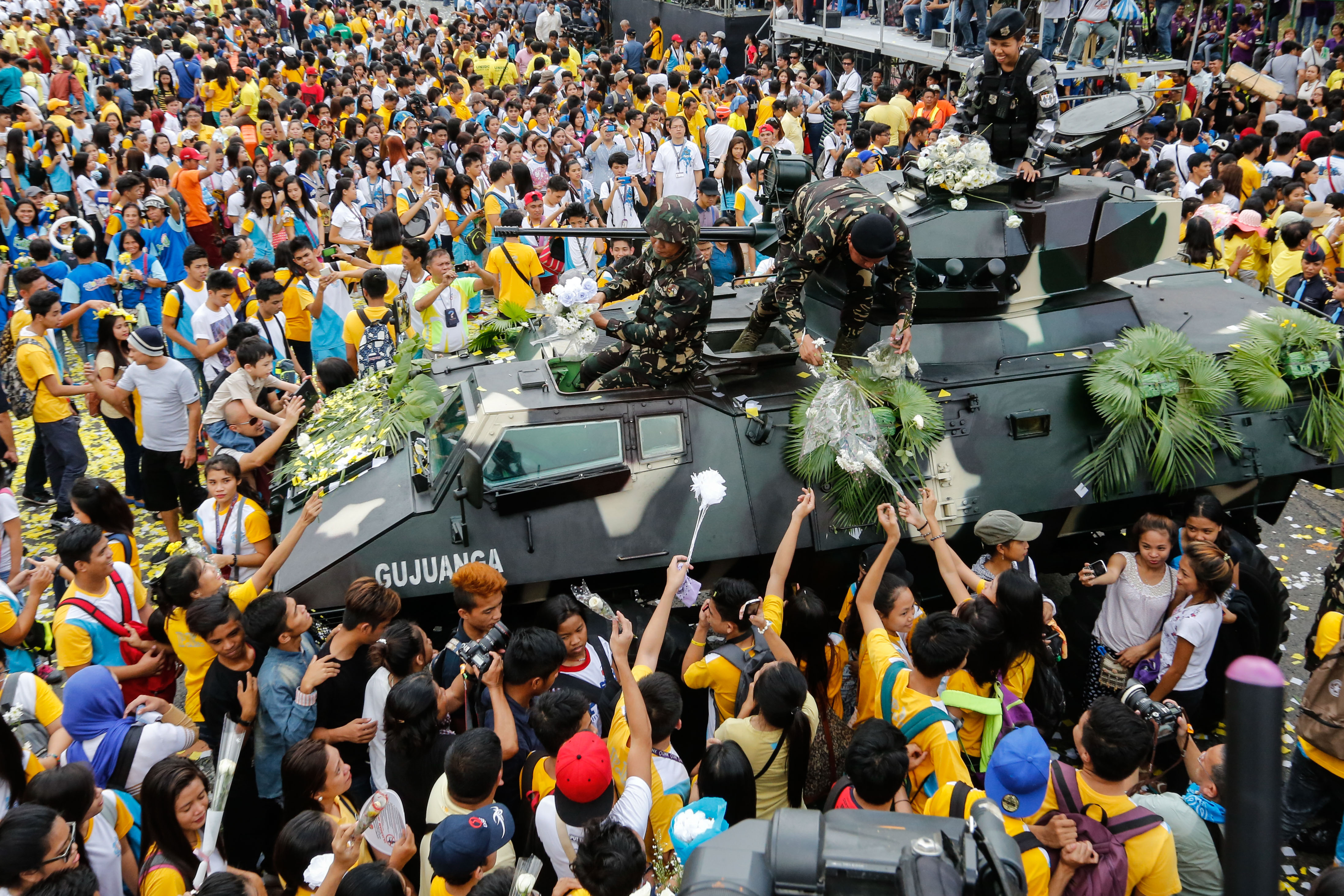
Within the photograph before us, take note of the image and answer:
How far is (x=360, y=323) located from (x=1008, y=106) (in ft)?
17.1

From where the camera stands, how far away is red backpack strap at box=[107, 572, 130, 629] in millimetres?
5859

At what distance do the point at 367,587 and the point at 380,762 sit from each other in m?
0.86

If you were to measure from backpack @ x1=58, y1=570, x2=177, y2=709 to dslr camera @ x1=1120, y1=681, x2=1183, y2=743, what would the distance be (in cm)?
489

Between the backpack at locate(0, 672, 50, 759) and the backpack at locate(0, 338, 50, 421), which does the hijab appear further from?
the backpack at locate(0, 338, 50, 421)

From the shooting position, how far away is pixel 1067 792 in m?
4.23

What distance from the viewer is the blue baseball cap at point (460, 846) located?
12.6 ft

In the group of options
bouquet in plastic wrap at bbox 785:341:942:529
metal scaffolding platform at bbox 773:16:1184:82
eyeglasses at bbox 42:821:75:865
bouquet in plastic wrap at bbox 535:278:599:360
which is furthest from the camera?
metal scaffolding platform at bbox 773:16:1184:82

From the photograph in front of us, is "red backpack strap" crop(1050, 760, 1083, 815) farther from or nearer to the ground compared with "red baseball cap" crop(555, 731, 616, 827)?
nearer to the ground

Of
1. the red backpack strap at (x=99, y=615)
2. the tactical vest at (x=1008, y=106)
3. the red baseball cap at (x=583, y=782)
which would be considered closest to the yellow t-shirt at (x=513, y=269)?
the tactical vest at (x=1008, y=106)

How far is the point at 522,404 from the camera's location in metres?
6.46

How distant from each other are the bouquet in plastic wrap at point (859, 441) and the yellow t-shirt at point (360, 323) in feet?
12.9

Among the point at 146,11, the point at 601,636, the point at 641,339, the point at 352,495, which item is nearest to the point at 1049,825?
the point at 601,636

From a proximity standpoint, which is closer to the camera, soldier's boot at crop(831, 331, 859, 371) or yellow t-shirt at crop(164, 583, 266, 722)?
yellow t-shirt at crop(164, 583, 266, 722)

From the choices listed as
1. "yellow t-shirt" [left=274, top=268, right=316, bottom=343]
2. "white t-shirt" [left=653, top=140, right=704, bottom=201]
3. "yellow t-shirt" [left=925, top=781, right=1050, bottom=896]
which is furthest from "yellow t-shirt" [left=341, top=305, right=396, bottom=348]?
"yellow t-shirt" [left=925, top=781, right=1050, bottom=896]
